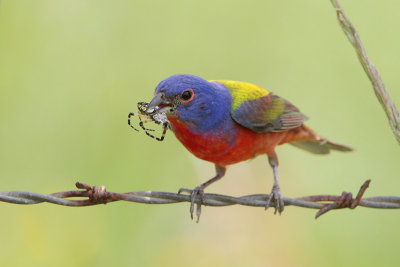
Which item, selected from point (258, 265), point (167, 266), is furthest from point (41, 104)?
point (258, 265)

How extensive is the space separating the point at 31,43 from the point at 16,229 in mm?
2424

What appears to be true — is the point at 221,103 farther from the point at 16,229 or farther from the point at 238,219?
the point at 16,229

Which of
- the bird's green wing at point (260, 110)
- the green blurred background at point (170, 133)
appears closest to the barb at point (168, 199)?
the bird's green wing at point (260, 110)

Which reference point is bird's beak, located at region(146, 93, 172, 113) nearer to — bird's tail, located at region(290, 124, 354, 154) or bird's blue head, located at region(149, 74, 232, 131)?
bird's blue head, located at region(149, 74, 232, 131)

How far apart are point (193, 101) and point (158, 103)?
333 millimetres

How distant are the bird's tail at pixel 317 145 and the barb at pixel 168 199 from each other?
78.4 inches

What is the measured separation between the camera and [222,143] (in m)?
4.63

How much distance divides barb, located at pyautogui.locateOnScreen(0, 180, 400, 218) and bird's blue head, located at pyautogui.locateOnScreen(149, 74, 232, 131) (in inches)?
33.2

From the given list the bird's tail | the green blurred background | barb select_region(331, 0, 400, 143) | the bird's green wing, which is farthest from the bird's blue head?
barb select_region(331, 0, 400, 143)

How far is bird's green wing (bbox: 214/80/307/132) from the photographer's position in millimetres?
4816

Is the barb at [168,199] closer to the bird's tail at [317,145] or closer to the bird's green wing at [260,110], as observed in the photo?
the bird's green wing at [260,110]

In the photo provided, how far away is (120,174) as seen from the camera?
19.8 feet

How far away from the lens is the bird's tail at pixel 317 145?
5.72 meters

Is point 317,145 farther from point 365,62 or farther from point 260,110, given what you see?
point 365,62
